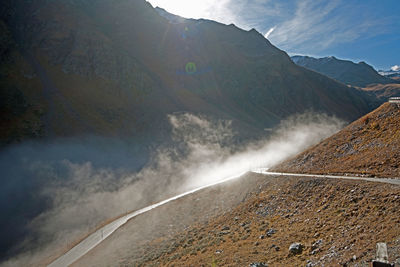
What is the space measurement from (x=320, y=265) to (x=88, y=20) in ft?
407

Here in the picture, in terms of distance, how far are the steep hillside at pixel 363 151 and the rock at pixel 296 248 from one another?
36.3ft

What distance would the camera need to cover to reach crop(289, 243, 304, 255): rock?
12.5 metres

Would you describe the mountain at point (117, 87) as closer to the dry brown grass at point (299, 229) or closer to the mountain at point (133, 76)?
the mountain at point (133, 76)

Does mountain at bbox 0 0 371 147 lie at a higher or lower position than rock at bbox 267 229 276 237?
higher

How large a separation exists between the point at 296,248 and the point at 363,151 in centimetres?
1774

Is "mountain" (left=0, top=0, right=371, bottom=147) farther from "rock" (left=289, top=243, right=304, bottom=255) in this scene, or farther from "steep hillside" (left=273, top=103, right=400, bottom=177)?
"rock" (left=289, top=243, right=304, bottom=255)

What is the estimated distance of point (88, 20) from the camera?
347 feet

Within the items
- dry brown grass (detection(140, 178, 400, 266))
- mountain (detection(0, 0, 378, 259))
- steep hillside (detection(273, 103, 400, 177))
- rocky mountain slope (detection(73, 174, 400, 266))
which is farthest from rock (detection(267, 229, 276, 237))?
mountain (detection(0, 0, 378, 259))

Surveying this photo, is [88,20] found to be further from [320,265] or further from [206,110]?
[320,265]

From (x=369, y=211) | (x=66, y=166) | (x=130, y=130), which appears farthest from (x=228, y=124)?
(x=369, y=211)

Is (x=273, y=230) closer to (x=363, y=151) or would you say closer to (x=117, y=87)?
(x=363, y=151)

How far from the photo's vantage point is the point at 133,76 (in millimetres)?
97000

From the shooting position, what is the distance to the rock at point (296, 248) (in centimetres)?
1251

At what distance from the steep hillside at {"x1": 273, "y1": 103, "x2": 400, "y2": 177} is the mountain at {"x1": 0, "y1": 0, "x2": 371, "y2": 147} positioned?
184 ft
